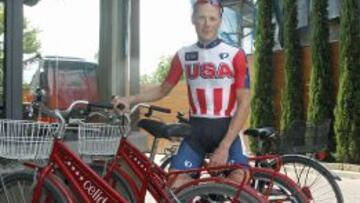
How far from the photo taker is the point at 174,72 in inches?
173

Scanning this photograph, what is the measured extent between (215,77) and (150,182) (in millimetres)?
702

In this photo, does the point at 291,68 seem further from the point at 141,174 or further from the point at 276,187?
the point at 141,174

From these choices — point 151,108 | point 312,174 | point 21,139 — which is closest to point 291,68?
point 312,174

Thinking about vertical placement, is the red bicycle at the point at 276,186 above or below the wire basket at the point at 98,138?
below

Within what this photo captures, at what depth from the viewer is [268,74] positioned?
1605 centimetres

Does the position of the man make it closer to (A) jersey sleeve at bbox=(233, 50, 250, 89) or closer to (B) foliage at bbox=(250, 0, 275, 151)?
(A) jersey sleeve at bbox=(233, 50, 250, 89)

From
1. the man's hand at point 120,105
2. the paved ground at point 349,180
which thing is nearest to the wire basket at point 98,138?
the man's hand at point 120,105

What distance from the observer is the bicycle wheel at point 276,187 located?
4.63 meters

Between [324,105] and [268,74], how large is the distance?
195 centimetres

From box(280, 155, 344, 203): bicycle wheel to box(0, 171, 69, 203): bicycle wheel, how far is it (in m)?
2.23

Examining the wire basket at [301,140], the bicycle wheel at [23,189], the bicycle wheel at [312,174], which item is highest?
the wire basket at [301,140]

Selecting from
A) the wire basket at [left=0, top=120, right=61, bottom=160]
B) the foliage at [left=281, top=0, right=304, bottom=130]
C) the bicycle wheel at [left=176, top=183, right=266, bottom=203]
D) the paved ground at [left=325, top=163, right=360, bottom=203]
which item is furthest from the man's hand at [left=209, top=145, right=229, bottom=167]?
the foliage at [left=281, top=0, right=304, bottom=130]

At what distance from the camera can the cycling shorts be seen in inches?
166

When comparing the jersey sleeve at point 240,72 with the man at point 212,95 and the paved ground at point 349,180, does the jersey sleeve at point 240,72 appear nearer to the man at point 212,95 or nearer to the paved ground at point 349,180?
the man at point 212,95
